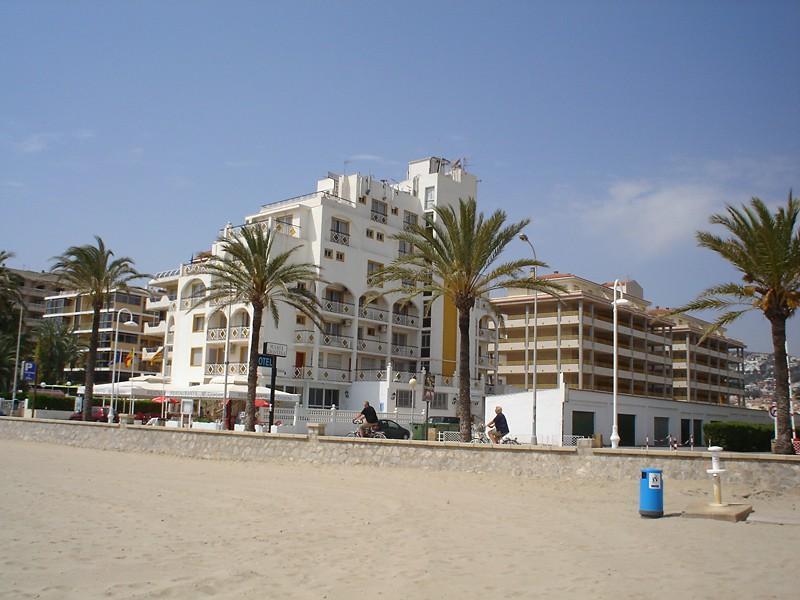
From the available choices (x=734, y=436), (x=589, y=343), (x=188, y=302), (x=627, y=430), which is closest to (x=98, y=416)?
(x=188, y=302)

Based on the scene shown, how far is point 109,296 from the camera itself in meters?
44.6

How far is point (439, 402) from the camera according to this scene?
56125 mm

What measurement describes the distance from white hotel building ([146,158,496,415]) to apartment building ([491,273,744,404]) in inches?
322

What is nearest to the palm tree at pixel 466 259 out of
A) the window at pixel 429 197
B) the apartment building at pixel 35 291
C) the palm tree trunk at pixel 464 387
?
the palm tree trunk at pixel 464 387

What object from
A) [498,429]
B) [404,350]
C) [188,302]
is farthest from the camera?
[404,350]

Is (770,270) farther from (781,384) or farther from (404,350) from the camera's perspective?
(404,350)

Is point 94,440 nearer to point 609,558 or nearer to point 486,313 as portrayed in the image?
point 609,558

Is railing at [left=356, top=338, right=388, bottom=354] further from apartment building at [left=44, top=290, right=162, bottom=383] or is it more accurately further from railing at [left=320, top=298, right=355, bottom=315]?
apartment building at [left=44, top=290, right=162, bottom=383]

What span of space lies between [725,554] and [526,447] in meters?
11.3

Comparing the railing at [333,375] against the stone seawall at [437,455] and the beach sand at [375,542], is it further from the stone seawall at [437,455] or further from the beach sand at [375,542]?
the beach sand at [375,542]

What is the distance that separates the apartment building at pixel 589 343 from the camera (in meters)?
72.9

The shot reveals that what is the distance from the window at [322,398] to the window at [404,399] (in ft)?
14.3

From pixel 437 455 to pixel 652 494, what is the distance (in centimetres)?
966

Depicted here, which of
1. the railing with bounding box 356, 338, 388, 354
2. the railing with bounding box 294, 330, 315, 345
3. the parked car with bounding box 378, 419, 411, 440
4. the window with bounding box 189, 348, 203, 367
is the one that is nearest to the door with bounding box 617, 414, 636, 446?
the parked car with bounding box 378, 419, 411, 440
